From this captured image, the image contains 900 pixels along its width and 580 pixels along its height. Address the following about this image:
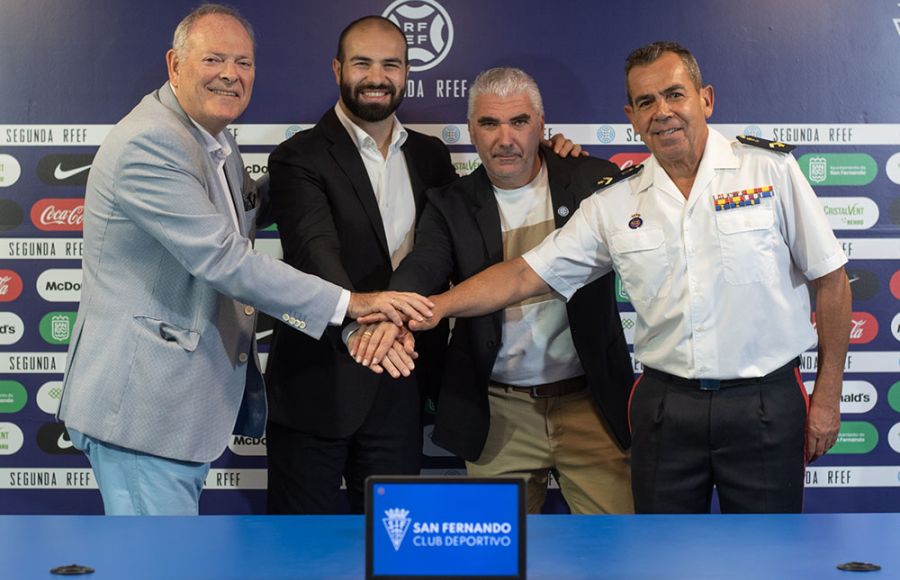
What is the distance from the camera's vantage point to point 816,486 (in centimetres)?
360

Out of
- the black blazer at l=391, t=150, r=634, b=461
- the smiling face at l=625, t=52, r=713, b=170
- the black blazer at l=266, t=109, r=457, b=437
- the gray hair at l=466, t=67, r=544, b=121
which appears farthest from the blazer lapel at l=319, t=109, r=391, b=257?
the smiling face at l=625, t=52, r=713, b=170

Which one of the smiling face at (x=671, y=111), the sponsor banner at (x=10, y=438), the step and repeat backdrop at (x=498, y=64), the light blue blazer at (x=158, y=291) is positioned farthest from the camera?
the sponsor banner at (x=10, y=438)

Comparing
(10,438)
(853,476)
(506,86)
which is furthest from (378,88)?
(853,476)

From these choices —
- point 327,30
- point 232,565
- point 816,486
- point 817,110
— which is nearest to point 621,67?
point 817,110

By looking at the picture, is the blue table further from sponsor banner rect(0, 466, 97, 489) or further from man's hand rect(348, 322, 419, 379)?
sponsor banner rect(0, 466, 97, 489)

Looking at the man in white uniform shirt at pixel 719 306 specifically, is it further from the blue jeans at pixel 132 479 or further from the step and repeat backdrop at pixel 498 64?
the blue jeans at pixel 132 479

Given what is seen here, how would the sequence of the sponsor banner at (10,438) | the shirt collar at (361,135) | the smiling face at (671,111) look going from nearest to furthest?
1. the smiling face at (671,111)
2. the shirt collar at (361,135)
3. the sponsor banner at (10,438)

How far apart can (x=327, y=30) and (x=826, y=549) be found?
2.46m

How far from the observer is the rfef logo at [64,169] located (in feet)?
11.5

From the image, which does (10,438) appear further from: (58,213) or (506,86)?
(506,86)

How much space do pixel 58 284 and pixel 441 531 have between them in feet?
8.04

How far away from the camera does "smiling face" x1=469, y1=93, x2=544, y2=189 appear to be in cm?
297

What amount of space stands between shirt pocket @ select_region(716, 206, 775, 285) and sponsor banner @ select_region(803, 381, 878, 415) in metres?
1.16

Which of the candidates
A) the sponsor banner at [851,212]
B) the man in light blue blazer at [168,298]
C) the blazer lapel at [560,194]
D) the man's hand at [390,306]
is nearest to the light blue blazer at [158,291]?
the man in light blue blazer at [168,298]
